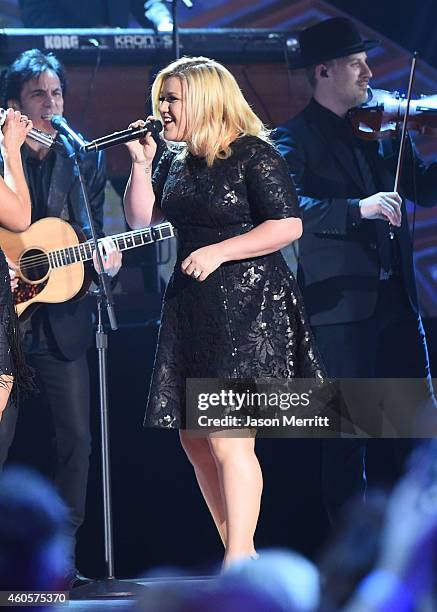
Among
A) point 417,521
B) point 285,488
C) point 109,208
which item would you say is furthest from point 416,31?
point 417,521

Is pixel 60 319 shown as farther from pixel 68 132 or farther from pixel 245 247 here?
pixel 245 247

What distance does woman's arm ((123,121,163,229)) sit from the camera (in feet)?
11.6

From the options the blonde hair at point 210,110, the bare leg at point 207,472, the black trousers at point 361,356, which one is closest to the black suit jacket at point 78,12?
the blonde hair at point 210,110

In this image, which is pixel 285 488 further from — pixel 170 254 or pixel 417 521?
pixel 417 521

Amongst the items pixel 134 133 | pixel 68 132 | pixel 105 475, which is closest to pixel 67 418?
pixel 105 475

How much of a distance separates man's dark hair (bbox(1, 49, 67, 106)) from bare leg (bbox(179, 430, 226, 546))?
1.67 metres

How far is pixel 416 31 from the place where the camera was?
4.85 meters

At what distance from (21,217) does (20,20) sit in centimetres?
186

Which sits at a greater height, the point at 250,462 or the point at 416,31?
the point at 416,31

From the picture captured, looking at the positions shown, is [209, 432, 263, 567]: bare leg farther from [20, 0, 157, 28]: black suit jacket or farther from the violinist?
[20, 0, 157, 28]: black suit jacket

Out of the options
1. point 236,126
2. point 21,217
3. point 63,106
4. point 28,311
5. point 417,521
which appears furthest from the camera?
point 63,106

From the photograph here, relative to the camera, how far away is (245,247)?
330 cm

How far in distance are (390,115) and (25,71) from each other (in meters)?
1.42

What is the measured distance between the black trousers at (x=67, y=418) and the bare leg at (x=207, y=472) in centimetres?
89
